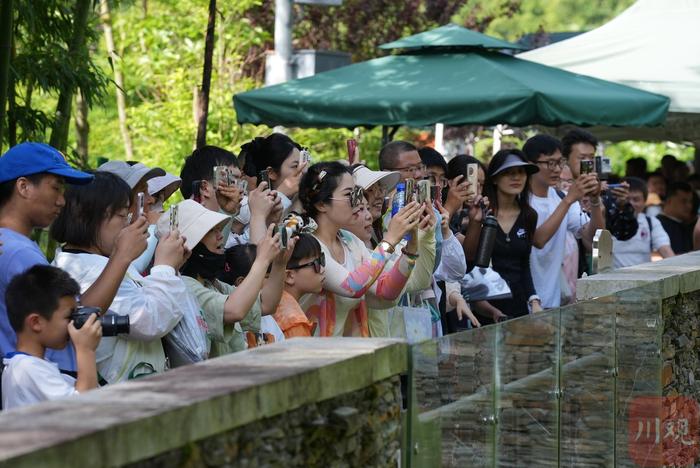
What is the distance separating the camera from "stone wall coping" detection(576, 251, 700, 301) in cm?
802

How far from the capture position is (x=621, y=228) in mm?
10883

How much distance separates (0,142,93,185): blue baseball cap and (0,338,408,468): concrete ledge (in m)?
1.24

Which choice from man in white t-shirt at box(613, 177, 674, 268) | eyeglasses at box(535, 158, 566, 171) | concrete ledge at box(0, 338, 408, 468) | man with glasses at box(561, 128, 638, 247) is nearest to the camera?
concrete ledge at box(0, 338, 408, 468)

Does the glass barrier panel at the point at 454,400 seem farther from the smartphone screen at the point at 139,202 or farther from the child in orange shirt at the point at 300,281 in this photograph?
the smartphone screen at the point at 139,202

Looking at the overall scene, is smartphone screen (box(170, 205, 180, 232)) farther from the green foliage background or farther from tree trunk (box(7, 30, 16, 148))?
the green foliage background

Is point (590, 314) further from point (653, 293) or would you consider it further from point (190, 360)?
point (190, 360)

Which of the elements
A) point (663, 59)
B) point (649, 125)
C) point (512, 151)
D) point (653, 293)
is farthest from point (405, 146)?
point (663, 59)

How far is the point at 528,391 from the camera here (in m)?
→ 6.02

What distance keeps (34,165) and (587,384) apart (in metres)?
3.04

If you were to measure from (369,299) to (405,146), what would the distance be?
1.74m

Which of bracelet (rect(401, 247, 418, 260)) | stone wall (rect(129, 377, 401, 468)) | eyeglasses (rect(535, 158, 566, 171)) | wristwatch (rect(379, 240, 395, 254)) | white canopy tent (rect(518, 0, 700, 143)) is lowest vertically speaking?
stone wall (rect(129, 377, 401, 468))

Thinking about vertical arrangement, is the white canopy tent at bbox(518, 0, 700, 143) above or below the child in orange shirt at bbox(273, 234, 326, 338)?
above

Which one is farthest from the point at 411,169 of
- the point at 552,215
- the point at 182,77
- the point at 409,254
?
the point at 182,77
